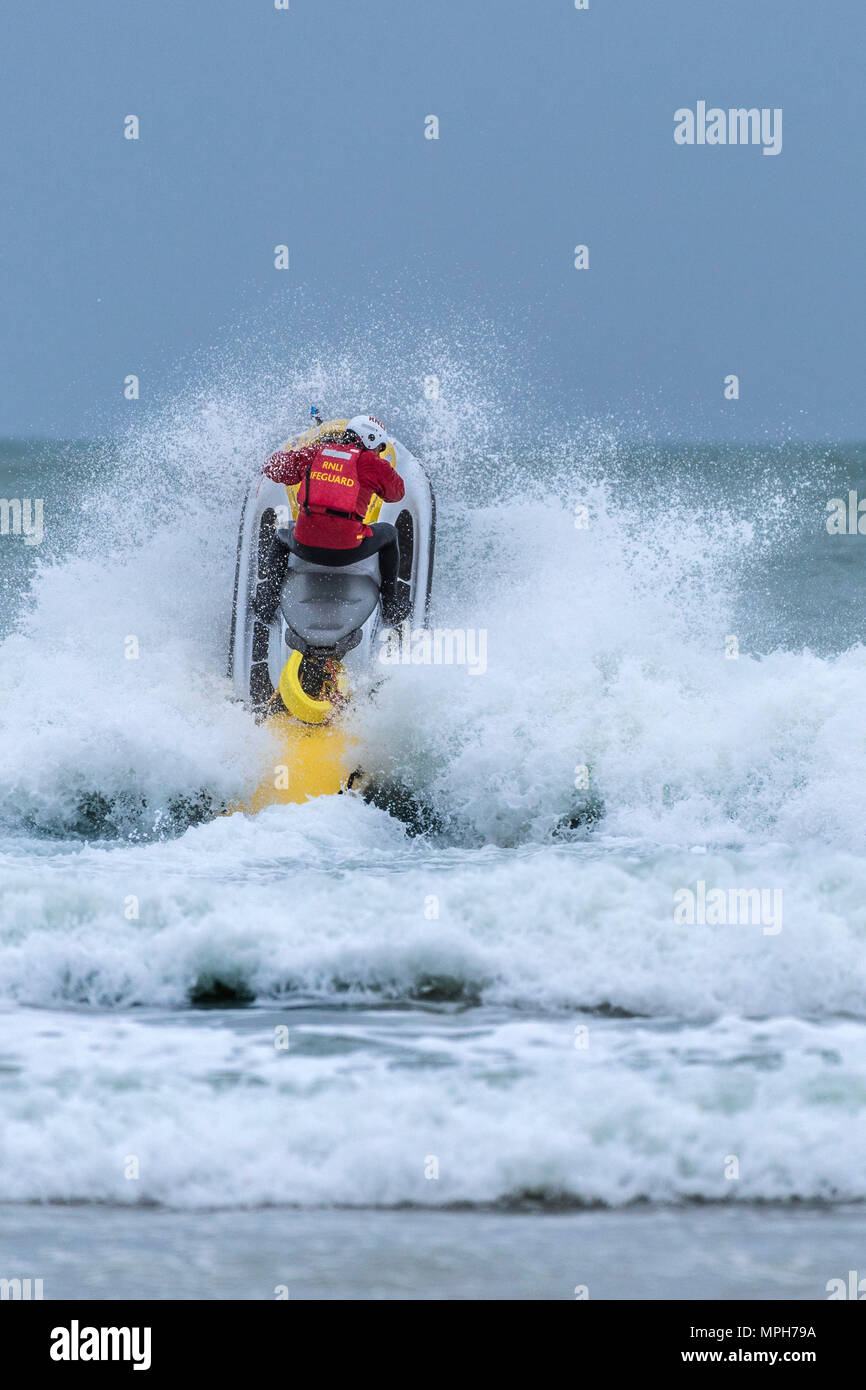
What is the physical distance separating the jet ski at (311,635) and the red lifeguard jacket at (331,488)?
1.15 ft

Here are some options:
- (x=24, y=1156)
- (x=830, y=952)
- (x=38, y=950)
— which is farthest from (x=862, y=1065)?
(x=38, y=950)

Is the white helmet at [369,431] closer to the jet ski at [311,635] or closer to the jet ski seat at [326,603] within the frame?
the jet ski at [311,635]

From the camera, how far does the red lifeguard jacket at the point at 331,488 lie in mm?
7621

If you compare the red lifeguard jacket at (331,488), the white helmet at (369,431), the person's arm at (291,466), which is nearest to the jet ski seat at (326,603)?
the red lifeguard jacket at (331,488)

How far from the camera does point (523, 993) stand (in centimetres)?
554

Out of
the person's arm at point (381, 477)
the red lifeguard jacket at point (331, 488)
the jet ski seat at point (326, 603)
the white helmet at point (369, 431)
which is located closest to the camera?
the red lifeguard jacket at point (331, 488)

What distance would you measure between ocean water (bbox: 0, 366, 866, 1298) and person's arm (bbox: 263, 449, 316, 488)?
1100 millimetres

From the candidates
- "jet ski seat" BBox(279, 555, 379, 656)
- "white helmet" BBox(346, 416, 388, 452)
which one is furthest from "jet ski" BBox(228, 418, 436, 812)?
"white helmet" BBox(346, 416, 388, 452)

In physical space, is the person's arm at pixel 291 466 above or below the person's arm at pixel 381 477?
above

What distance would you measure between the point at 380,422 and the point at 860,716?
3682 mm

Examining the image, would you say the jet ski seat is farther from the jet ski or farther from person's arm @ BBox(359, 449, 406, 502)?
person's arm @ BBox(359, 449, 406, 502)

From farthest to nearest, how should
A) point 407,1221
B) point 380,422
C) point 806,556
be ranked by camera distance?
point 806,556, point 380,422, point 407,1221
